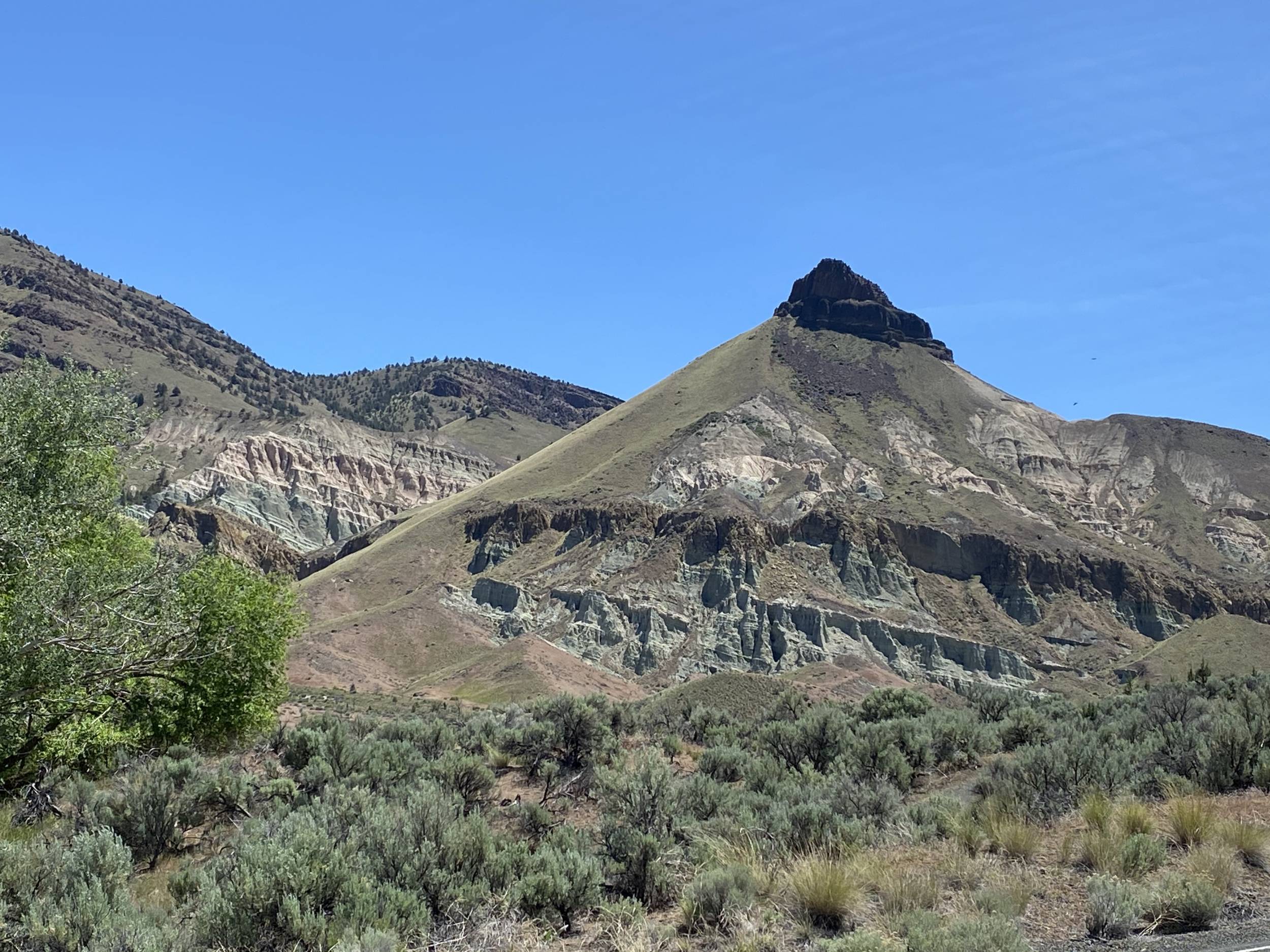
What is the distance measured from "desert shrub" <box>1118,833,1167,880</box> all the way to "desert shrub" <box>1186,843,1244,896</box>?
0.88 ft

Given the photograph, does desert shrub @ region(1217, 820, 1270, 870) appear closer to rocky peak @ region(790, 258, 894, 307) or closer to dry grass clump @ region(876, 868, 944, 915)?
dry grass clump @ region(876, 868, 944, 915)

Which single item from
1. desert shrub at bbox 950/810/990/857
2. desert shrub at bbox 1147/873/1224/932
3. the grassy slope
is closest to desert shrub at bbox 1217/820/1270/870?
desert shrub at bbox 1147/873/1224/932

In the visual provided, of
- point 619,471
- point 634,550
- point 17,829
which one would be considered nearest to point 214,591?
point 17,829

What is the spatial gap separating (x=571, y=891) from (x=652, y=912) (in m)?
0.89

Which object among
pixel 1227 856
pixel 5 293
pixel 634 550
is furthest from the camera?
pixel 5 293

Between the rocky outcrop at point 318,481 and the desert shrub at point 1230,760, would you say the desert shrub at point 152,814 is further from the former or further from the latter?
the rocky outcrop at point 318,481

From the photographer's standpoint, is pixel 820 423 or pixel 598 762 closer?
pixel 598 762

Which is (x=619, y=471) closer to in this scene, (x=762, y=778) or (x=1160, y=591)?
(x=1160, y=591)

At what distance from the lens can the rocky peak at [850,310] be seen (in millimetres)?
168875

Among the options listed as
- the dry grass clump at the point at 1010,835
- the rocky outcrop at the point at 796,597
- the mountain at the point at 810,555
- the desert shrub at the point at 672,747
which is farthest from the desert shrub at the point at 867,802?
the rocky outcrop at the point at 796,597

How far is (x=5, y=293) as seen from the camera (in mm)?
179875

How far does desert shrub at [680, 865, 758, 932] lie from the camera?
26.6 feet

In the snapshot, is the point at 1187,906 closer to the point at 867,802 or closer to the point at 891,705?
the point at 867,802

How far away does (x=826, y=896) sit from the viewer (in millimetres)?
8039
